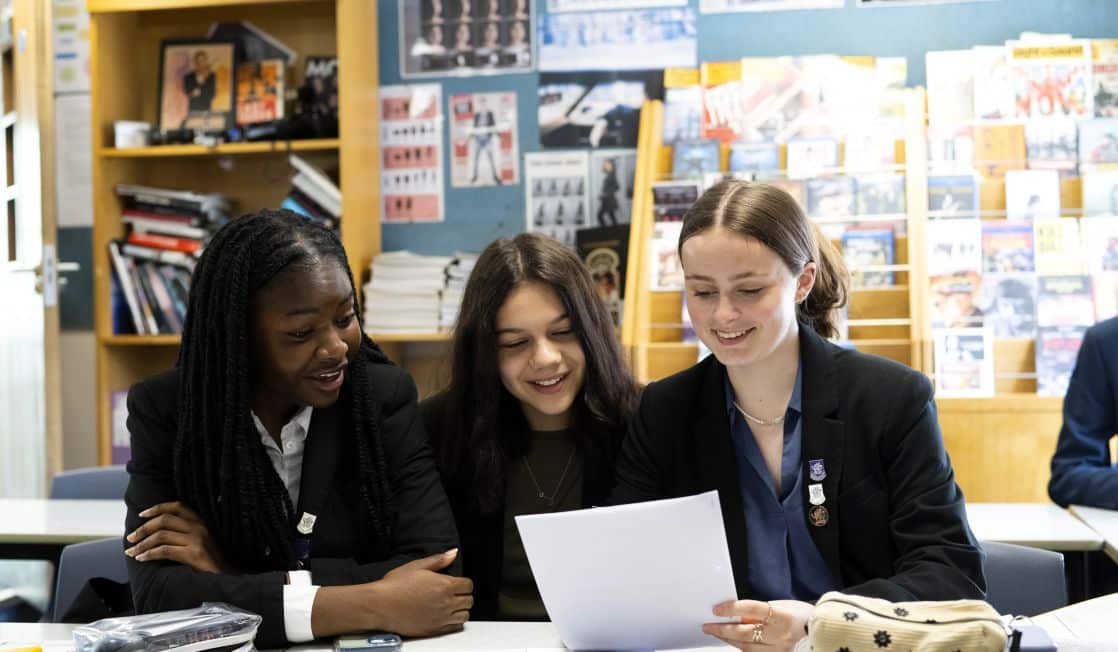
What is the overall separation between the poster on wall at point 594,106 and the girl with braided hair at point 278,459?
249 centimetres

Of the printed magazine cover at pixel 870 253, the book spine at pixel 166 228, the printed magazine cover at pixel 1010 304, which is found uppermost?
the book spine at pixel 166 228

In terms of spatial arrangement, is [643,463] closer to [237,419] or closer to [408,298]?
[237,419]

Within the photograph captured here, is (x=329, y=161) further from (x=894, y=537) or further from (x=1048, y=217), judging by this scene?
(x=894, y=537)

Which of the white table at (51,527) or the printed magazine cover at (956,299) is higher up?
the printed magazine cover at (956,299)

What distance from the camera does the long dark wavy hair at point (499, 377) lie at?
2.25 metres

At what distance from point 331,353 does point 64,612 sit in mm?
868

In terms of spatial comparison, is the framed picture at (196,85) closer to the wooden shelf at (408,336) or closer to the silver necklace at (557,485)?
the wooden shelf at (408,336)

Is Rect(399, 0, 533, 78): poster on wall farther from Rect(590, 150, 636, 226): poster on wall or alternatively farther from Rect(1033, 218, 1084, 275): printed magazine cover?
Rect(1033, 218, 1084, 275): printed magazine cover

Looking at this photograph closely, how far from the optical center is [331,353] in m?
1.93

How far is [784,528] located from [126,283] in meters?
3.25

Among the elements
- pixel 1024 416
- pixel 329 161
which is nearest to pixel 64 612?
pixel 329 161

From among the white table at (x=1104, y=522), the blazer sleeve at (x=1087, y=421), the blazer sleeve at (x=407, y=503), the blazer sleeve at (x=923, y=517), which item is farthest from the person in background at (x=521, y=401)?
the blazer sleeve at (x=1087, y=421)

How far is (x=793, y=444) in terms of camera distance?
197cm

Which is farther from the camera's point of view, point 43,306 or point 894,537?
point 43,306
